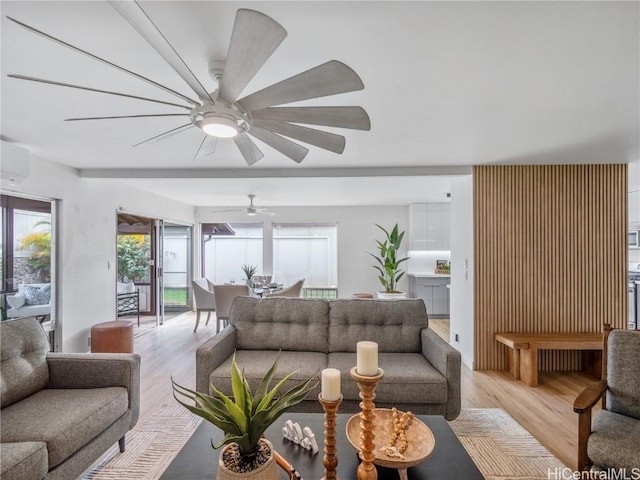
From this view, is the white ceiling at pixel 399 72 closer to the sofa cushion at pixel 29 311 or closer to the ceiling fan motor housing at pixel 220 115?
the ceiling fan motor housing at pixel 220 115

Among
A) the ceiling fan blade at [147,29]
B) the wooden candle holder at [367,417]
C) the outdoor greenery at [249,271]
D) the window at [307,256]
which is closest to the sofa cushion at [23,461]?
the wooden candle holder at [367,417]

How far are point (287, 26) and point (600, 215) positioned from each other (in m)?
4.11

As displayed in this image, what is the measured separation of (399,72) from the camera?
1.83m

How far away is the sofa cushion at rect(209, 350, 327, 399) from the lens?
7.73ft

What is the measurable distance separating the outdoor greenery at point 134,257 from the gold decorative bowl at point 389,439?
519cm

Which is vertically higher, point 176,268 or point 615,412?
point 176,268

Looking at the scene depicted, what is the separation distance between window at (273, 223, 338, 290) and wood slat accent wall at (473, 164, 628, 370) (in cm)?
401

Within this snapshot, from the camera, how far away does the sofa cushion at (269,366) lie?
2355 millimetres

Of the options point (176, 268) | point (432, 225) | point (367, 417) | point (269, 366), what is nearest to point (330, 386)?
point (367, 417)

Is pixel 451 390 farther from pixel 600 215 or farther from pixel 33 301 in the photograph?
pixel 33 301

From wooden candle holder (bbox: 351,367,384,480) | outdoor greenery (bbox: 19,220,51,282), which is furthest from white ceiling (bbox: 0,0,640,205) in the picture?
wooden candle holder (bbox: 351,367,384,480)

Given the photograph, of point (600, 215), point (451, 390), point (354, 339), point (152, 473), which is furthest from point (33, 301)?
point (600, 215)

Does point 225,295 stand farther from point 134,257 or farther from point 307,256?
point 307,256

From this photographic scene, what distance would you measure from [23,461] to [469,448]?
8.25 feet
